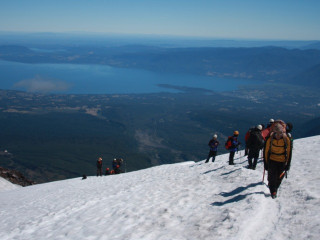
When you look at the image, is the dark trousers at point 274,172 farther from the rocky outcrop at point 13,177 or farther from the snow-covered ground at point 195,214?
the rocky outcrop at point 13,177

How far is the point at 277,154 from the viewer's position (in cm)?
791

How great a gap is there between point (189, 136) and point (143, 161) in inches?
1814

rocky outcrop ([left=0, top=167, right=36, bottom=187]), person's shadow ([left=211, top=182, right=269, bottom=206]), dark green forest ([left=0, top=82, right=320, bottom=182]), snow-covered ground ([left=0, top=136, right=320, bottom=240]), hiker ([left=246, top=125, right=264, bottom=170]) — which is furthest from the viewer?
dark green forest ([left=0, top=82, right=320, bottom=182])

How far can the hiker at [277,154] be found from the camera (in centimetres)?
767

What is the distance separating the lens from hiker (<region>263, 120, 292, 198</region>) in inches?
302

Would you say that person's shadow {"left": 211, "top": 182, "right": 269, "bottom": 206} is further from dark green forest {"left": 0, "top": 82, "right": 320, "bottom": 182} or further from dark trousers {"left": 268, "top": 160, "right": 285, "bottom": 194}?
dark green forest {"left": 0, "top": 82, "right": 320, "bottom": 182}

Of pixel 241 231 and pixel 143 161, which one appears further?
pixel 143 161

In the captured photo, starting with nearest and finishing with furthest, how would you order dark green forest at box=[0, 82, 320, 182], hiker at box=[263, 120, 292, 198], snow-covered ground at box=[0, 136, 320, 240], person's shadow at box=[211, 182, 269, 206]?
snow-covered ground at box=[0, 136, 320, 240] < hiker at box=[263, 120, 292, 198] < person's shadow at box=[211, 182, 269, 206] < dark green forest at box=[0, 82, 320, 182]

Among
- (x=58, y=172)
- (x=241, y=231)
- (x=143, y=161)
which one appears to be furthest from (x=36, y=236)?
(x=143, y=161)

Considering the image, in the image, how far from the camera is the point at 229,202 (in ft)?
27.7

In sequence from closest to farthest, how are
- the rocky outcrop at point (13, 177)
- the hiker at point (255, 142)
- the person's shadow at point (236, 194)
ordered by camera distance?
the person's shadow at point (236, 194), the hiker at point (255, 142), the rocky outcrop at point (13, 177)

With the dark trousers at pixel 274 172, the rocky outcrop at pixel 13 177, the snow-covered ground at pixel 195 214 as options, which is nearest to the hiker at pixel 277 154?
the dark trousers at pixel 274 172

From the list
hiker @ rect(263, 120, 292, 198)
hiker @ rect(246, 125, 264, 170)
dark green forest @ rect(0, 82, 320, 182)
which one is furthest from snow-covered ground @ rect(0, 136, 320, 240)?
dark green forest @ rect(0, 82, 320, 182)

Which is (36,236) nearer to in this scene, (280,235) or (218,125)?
(280,235)
